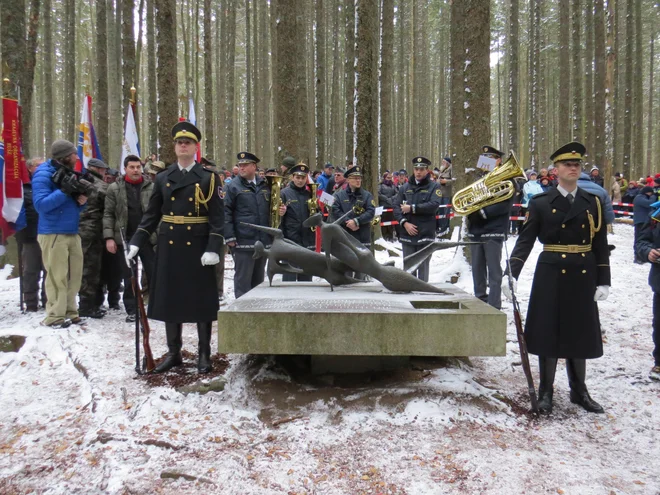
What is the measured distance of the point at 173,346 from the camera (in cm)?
510

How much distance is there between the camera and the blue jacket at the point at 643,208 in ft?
17.0

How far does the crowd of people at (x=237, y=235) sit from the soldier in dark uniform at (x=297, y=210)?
2 centimetres

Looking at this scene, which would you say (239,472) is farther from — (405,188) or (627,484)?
(405,188)

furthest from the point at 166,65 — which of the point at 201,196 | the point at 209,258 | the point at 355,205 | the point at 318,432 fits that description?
the point at 318,432

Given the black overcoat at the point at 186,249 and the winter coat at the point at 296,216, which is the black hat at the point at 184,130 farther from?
the winter coat at the point at 296,216

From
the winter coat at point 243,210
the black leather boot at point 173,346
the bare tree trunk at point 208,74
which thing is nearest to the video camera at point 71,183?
the winter coat at point 243,210

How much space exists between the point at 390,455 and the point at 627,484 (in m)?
1.49

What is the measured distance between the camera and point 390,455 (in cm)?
348

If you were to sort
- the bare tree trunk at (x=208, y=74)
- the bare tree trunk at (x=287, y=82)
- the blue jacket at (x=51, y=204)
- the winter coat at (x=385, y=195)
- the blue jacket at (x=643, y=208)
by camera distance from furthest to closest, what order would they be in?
the bare tree trunk at (x=208, y=74) → the winter coat at (x=385, y=195) → the bare tree trunk at (x=287, y=82) → the blue jacket at (x=51, y=204) → the blue jacket at (x=643, y=208)

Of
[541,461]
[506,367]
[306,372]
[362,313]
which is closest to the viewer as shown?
[541,461]

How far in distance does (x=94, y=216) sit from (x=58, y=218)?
84 centimetres

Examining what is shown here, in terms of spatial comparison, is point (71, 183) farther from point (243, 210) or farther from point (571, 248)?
point (571, 248)

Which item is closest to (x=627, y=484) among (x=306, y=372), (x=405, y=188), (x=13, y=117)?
(x=306, y=372)

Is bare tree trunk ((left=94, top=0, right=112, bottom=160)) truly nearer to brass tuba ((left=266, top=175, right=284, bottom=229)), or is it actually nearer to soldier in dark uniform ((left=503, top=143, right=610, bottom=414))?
Answer: brass tuba ((left=266, top=175, right=284, bottom=229))
